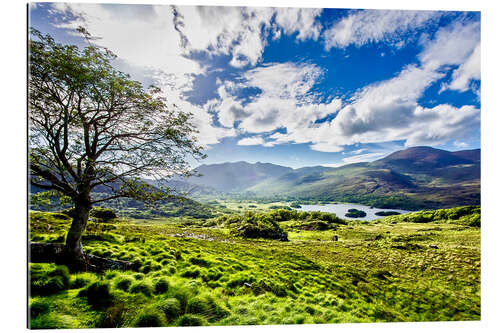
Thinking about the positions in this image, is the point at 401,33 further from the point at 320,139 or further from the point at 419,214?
the point at 419,214

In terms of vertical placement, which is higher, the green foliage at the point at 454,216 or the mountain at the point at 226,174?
the mountain at the point at 226,174

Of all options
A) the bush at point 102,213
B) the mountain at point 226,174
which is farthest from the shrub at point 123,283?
the mountain at point 226,174

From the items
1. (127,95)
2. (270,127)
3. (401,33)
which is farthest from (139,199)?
(401,33)

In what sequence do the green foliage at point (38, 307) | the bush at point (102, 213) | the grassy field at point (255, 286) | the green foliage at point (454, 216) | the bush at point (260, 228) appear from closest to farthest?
the green foliage at point (38, 307)
the grassy field at point (255, 286)
the bush at point (102, 213)
the green foliage at point (454, 216)
the bush at point (260, 228)

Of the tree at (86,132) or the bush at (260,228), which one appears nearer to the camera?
the tree at (86,132)

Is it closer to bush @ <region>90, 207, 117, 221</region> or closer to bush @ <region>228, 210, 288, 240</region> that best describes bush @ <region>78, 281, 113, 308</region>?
bush @ <region>90, 207, 117, 221</region>

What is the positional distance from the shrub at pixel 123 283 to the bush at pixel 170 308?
0.75 m

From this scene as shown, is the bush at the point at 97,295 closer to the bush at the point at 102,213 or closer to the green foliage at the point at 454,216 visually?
the bush at the point at 102,213

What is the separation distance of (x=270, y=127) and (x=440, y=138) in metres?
6.35

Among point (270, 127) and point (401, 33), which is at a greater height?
point (401, 33)

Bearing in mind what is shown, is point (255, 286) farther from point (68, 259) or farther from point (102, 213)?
point (102, 213)

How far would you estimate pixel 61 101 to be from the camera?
375 cm

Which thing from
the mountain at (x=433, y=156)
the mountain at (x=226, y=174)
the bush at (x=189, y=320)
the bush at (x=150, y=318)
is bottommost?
the bush at (x=189, y=320)

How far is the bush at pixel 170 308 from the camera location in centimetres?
327
